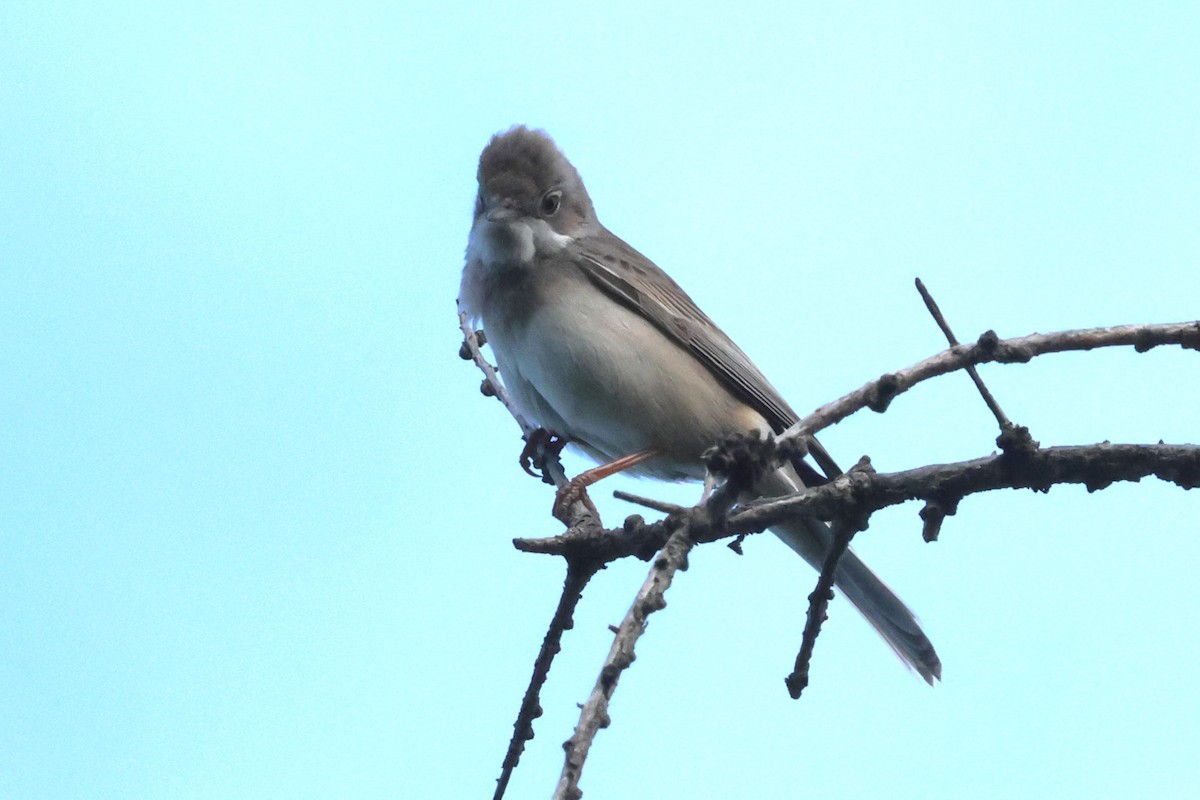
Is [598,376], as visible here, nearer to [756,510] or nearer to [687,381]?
[687,381]

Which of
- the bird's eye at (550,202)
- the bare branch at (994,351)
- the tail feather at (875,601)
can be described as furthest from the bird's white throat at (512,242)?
the bare branch at (994,351)

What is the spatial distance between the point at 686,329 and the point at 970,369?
3840 millimetres

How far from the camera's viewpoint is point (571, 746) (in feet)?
8.34

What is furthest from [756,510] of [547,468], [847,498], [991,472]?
[547,468]

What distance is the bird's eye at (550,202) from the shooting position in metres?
7.55

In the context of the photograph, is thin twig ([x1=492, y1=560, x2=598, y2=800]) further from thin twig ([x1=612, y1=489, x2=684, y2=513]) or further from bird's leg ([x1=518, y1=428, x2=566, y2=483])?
bird's leg ([x1=518, y1=428, x2=566, y2=483])

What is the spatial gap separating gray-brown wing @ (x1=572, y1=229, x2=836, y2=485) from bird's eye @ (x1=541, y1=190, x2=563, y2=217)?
0.26m

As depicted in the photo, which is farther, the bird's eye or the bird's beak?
the bird's eye

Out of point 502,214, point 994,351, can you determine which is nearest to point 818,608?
point 994,351

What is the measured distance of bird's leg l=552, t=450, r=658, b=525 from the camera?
17.5ft

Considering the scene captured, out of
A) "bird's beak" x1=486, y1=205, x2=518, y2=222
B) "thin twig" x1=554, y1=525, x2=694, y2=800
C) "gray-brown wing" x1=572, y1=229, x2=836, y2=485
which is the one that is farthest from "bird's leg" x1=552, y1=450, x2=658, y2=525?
"thin twig" x1=554, y1=525, x2=694, y2=800

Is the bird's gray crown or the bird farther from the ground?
the bird's gray crown

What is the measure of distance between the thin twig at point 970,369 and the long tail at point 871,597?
2.89 m

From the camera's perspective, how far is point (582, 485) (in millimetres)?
5719
